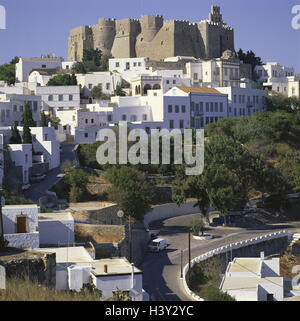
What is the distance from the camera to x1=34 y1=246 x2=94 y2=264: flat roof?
1342cm

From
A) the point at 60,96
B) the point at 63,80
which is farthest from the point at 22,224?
the point at 63,80

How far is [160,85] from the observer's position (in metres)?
37.5

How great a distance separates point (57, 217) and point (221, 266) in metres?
5.33

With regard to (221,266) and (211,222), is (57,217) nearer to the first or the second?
(221,266)

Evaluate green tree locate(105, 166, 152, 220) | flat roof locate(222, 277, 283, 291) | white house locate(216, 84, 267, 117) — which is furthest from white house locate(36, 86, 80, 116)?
flat roof locate(222, 277, 283, 291)

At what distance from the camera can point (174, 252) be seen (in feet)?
63.8

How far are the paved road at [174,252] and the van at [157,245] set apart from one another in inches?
7.3

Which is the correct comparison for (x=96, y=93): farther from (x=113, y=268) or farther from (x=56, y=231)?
(x=113, y=268)

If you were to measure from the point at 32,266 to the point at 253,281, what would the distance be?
809cm

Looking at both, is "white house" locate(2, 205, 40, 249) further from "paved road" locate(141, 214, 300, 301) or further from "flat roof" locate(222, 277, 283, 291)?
"flat roof" locate(222, 277, 283, 291)

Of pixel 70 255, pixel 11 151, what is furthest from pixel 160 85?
pixel 70 255

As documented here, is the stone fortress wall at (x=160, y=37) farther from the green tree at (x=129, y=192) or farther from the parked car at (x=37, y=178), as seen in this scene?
the green tree at (x=129, y=192)

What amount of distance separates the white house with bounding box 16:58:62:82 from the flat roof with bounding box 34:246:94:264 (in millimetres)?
28490

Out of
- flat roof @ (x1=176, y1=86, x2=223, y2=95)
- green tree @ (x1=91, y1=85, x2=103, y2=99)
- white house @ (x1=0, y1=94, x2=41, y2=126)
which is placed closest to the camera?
white house @ (x1=0, y1=94, x2=41, y2=126)
